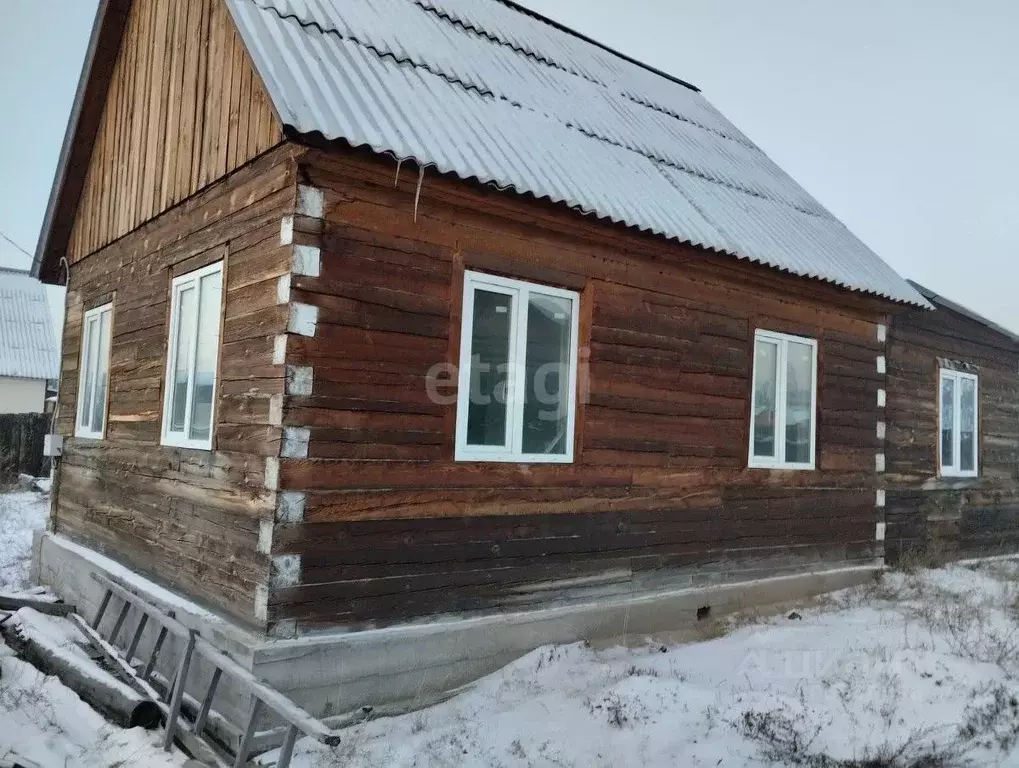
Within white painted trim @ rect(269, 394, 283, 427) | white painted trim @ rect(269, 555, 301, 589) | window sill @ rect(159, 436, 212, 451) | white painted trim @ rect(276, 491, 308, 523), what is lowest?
white painted trim @ rect(269, 555, 301, 589)

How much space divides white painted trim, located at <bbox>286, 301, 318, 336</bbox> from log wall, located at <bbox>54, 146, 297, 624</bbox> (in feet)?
0.25

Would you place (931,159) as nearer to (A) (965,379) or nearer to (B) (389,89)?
(A) (965,379)

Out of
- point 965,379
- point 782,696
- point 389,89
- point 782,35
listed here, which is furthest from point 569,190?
point 782,35

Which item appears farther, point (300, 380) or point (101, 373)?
point (101, 373)

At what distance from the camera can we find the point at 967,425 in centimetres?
1175

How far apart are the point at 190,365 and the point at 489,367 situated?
96.6 inches

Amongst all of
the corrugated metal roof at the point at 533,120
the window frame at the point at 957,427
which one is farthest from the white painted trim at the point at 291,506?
the window frame at the point at 957,427

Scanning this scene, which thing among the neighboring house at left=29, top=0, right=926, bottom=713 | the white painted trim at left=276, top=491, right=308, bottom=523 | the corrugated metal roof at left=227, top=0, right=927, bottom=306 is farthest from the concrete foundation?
the corrugated metal roof at left=227, top=0, right=927, bottom=306

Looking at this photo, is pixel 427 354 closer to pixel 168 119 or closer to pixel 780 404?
pixel 168 119

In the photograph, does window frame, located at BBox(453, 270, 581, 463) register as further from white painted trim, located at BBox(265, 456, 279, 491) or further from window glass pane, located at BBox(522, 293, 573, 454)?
white painted trim, located at BBox(265, 456, 279, 491)

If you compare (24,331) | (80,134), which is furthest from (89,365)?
(24,331)

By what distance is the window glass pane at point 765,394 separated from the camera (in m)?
8.25

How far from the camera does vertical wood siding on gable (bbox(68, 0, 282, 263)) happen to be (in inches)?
245

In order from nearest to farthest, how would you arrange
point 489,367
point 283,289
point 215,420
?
point 283,289, point 215,420, point 489,367
